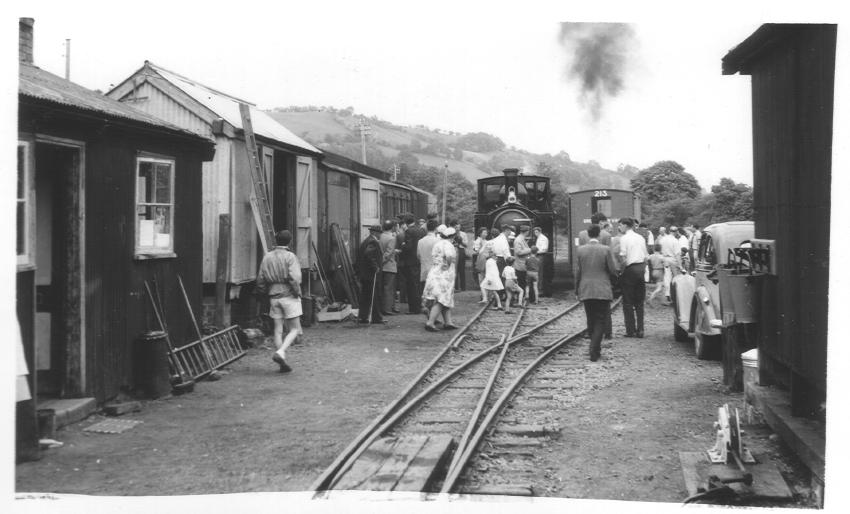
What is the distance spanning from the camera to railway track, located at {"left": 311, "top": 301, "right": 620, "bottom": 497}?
19.1ft

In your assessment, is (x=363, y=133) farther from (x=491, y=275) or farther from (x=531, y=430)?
(x=531, y=430)

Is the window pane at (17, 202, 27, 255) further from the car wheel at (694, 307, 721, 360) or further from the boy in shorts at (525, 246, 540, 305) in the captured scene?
the boy in shorts at (525, 246, 540, 305)

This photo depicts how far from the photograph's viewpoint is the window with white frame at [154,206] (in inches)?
346

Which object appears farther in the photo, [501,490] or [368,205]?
[368,205]

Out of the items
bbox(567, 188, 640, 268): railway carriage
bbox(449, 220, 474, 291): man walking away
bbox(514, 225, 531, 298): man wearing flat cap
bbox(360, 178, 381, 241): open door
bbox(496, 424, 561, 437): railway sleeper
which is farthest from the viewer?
bbox(567, 188, 640, 268): railway carriage

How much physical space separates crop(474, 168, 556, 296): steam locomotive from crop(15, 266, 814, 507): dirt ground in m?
11.4

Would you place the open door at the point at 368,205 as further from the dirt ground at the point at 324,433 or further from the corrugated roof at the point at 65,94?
the corrugated roof at the point at 65,94

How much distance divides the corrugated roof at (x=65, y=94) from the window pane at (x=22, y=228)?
0.90 meters

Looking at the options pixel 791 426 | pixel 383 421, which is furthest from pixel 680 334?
pixel 383 421

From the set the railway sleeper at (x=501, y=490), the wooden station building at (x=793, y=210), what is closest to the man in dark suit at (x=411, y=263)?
the wooden station building at (x=793, y=210)

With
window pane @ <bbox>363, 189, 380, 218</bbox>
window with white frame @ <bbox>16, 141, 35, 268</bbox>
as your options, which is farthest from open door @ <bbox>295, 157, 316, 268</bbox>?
window with white frame @ <bbox>16, 141, 35, 268</bbox>

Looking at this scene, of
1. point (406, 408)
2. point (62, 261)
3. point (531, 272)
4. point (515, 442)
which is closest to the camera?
point (515, 442)

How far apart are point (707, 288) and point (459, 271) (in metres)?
11.0

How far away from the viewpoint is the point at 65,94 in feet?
25.1
